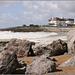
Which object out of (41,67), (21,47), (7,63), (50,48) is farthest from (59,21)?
(41,67)

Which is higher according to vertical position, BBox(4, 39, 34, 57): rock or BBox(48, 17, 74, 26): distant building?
BBox(48, 17, 74, 26): distant building

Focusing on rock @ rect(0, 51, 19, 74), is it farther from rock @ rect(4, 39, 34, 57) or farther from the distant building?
the distant building

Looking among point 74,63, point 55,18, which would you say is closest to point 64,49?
point 74,63

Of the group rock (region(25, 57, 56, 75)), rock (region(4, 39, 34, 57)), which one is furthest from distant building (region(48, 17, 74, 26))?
rock (region(25, 57, 56, 75))

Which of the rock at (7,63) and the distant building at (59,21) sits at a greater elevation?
Answer: the distant building at (59,21)

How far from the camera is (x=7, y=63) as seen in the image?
512 centimetres

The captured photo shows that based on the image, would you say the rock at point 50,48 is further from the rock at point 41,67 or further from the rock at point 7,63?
the rock at point 41,67

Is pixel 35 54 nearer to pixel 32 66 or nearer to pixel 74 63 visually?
pixel 74 63

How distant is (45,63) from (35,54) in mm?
4510

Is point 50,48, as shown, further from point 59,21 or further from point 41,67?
point 59,21

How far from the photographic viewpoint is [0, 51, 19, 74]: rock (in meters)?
5.01

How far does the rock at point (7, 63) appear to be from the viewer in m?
5.01

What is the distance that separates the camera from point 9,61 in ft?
17.1

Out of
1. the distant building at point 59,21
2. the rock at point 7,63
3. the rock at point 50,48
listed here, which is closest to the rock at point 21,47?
the rock at point 50,48
